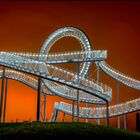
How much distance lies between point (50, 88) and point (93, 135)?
79.4 ft

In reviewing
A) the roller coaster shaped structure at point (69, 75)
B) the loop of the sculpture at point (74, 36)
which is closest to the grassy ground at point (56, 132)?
the roller coaster shaped structure at point (69, 75)

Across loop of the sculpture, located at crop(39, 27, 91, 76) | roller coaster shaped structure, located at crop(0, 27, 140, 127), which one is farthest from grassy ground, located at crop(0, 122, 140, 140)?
loop of the sculpture, located at crop(39, 27, 91, 76)

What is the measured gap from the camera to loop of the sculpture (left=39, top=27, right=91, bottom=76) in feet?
138

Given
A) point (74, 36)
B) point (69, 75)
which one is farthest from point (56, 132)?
point (74, 36)

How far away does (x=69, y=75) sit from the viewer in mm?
35188

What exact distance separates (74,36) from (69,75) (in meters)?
9.01

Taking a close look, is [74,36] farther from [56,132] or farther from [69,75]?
[56,132]

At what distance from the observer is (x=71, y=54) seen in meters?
38.3

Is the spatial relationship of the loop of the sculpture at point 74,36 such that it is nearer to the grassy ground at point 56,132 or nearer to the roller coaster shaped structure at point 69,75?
the roller coaster shaped structure at point 69,75

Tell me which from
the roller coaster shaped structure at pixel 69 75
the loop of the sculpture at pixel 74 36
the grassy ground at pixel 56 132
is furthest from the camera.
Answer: the loop of the sculpture at pixel 74 36

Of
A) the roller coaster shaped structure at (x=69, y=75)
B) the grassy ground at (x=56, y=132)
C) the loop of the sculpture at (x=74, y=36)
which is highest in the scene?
the loop of the sculpture at (x=74, y=36)

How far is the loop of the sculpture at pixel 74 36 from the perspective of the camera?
138 ft

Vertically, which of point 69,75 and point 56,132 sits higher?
point 69,75

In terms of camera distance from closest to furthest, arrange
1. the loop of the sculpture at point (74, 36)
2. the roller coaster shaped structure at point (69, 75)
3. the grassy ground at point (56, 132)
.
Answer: the grassy ground at point (56, 132), the roller coaster shaped structure at point (69, 75), the loop of the sculpture at point (74, 36)
